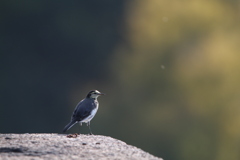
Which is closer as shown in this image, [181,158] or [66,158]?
[66,158]

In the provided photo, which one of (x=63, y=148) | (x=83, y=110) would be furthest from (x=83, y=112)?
(x=63, y=148)

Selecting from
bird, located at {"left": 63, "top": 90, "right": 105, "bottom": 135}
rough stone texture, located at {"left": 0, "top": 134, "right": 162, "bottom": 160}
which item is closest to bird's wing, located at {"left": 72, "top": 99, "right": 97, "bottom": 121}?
bird, located at {"left": 63, "top": 90, "right": 105, "bottom": 135}

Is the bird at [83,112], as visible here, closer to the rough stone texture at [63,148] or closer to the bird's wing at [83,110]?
the bird's wing at [83,110]

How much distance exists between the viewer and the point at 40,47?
26500 millimetres

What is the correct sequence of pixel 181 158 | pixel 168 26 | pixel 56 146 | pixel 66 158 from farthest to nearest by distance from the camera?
pixel 168 26, pixel 181 158, pixel 56 146, pixel 66 158

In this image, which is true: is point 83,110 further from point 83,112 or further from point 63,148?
point 63,148

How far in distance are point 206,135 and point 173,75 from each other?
344 cm

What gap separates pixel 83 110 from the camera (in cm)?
1006

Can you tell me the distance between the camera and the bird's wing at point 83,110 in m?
9.97

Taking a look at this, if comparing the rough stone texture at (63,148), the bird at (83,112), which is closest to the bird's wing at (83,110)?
the bird at (83,112)

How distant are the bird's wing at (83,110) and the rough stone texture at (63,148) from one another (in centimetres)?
168

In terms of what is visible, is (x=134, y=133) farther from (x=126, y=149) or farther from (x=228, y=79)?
(x=126, y=149)

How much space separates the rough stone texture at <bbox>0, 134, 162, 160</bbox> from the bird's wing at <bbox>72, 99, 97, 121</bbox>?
5.52 feet

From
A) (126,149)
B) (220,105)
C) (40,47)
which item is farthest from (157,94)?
(126,149)
